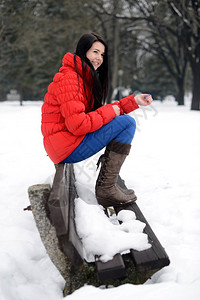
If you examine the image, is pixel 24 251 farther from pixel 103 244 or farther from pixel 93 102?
pixel 93 102

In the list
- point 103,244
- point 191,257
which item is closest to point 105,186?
point 103,244

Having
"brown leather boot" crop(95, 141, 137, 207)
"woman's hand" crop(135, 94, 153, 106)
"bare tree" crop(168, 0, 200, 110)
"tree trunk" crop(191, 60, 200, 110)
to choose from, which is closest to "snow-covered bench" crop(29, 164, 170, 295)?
"brown leather boot" crop(95, 141, 137, 207)

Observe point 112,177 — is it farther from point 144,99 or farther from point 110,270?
point 110,270

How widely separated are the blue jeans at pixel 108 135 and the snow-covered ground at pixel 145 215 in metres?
0.44

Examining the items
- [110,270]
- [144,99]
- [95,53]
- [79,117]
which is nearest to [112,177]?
[79,117]

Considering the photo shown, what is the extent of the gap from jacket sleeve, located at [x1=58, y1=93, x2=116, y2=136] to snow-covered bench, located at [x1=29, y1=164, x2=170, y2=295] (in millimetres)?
437

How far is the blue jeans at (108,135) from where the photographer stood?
201 centimetres

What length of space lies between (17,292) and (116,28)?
1701cm

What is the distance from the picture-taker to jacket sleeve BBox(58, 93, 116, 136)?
180 cm

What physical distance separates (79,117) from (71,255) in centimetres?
92

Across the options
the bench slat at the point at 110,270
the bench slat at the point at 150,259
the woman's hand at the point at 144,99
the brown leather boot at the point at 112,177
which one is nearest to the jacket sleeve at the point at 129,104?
the woman's hand at the point at 144,99

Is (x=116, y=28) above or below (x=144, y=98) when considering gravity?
above

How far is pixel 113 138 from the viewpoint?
2.06 m

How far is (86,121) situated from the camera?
1.84m
